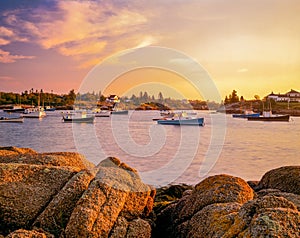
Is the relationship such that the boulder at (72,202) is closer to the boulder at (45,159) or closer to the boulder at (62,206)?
the boulder at (62,206)

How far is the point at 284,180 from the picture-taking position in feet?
30.8

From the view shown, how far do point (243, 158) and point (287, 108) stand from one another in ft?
465

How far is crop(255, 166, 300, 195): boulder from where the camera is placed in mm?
8852

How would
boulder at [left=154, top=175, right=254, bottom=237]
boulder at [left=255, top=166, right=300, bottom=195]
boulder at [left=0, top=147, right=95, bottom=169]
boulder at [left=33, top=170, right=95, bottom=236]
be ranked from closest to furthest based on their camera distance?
1. boulder at [left=154, top=175, right=254, bottom=237]
2. boulder at [left=33, top=170, right=95, bottom=236]
3. boulder at [left=0, top=147, right=95, bottom=169]
4. boulder at [left=255, top=166, right=300, bottom=195]

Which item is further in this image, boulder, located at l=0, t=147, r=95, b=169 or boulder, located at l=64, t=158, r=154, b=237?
boulder, located at l=0, t=147, r=95, b=169

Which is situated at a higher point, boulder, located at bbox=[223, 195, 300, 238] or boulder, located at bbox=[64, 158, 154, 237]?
boulder, located at bbox=[223, 195, 300, 238]

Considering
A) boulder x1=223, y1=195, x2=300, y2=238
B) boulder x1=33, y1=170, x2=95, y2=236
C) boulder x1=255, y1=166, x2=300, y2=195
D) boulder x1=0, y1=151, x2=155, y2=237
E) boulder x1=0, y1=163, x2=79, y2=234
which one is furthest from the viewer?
boulder x1=255, y1=166, x2=300, y2=195

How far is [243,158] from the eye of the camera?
31.6 meters

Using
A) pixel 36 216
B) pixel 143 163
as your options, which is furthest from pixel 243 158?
pixel 36 216

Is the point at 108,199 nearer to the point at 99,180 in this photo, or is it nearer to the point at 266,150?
the point at 99,180

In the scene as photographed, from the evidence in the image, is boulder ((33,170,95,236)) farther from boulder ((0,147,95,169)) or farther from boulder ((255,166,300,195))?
boulder ((255,166,300,195))

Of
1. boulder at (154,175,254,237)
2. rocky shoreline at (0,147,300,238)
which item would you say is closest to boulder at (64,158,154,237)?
rocky shoreline at (0,147,300,238)

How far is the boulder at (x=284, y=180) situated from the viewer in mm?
8852

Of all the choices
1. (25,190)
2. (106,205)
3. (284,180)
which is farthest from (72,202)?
(284,180)
